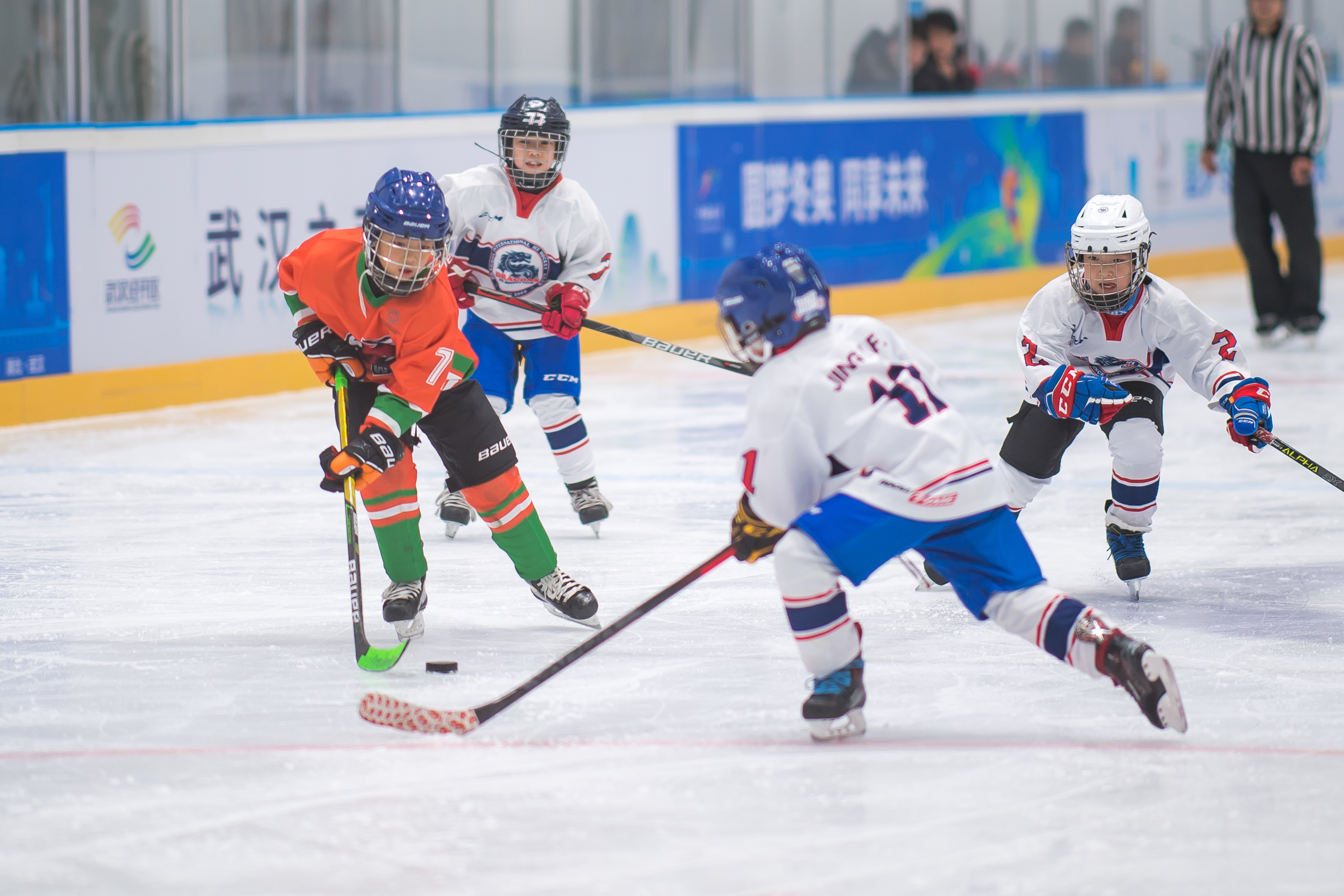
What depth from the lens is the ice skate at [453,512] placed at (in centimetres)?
472

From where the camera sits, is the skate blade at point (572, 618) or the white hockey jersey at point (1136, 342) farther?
the white hockey jersey at point (1136, 342)

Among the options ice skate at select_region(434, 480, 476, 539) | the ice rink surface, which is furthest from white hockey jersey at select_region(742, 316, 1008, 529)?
ice skate at select_region(434, 480, 476, 539)

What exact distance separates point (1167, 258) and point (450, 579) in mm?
8061

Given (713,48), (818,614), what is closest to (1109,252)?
(818,614)

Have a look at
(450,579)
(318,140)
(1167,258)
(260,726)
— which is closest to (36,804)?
(260,726)

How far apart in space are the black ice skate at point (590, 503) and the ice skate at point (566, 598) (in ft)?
3.03

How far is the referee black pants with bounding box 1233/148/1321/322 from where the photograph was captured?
8406 mm

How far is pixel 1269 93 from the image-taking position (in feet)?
27.2

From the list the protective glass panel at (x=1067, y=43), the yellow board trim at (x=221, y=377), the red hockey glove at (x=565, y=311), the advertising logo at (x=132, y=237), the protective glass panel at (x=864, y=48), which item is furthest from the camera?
the protective glass panel at (x=1067, y=43)

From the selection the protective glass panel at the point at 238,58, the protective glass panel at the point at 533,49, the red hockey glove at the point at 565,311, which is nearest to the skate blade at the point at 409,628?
the red hockey glove at the point at 565,311

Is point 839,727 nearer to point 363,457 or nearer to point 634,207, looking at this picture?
point 363,457

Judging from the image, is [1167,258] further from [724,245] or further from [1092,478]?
[1092,478]

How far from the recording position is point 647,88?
9086 mm

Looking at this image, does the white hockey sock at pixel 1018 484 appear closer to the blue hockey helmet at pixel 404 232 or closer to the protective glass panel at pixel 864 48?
the blue hockey helmet at pixel 404 232
